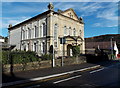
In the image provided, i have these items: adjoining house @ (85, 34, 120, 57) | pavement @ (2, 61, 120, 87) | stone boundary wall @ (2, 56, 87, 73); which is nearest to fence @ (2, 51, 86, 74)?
stone boundary wall @ (2, 56, 87, 73)

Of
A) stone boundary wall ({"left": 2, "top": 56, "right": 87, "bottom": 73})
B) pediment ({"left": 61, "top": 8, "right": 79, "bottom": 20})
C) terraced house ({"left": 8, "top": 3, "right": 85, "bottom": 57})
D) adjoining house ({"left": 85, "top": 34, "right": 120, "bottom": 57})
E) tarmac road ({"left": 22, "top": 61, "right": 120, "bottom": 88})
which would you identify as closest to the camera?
tarmac road ({"left": 22, "top": 61, "right": 120, "bottom": 88})

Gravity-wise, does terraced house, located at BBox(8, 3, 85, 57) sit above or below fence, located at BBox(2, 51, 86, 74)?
above

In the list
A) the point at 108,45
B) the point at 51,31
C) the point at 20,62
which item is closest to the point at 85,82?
the point at 20,62

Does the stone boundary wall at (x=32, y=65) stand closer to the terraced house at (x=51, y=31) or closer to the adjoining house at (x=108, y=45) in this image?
the terraced house at (x=51, y=31)

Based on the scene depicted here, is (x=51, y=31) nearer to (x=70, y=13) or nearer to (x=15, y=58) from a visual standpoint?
(x=70, y=13)

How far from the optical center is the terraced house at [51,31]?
23.7m

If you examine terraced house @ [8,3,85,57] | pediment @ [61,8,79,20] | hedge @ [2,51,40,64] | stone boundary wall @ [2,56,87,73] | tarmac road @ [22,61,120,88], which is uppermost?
pediment @ [61,8,79,20]

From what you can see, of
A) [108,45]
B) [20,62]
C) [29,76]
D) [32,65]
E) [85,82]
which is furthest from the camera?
[108,45]

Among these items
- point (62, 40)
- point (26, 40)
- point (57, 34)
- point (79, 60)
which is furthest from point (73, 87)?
point (26, 40)

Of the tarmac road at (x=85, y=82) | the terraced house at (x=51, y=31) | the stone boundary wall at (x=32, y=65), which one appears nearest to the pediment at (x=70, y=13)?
the terraced house at (x=51, y=31)

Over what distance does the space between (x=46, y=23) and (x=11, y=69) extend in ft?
Result: 52.4

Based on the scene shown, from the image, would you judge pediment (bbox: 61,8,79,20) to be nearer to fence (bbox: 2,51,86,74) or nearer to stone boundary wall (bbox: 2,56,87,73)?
stone boundary wall (bbox: 2,56,87,73)

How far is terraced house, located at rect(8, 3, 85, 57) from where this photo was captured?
2369cm

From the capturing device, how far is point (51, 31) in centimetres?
2348
